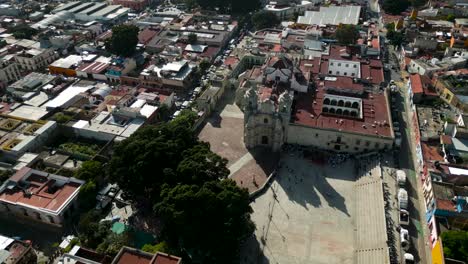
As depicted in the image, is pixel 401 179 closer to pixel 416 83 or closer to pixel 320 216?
pixel 320 216

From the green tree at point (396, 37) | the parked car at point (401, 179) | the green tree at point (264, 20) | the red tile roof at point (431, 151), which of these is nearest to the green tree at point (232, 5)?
the green tree at point (264, 20)

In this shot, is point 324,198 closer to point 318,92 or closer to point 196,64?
point 318,92

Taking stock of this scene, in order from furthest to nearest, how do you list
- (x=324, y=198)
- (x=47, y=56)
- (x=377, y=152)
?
(x=47, y=56) < (x=377, y=152) < (x=324, y=198)

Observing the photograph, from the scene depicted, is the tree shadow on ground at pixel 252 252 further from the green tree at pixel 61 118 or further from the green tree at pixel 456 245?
the green tree at pixel 61 118

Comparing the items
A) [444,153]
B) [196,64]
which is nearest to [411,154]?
[444,153]

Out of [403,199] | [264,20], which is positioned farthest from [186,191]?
[264,20]

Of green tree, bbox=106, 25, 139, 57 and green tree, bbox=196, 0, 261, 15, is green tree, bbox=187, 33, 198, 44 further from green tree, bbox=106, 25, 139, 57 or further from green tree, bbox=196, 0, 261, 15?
green tree, bbox=196, 0, 261, 15
